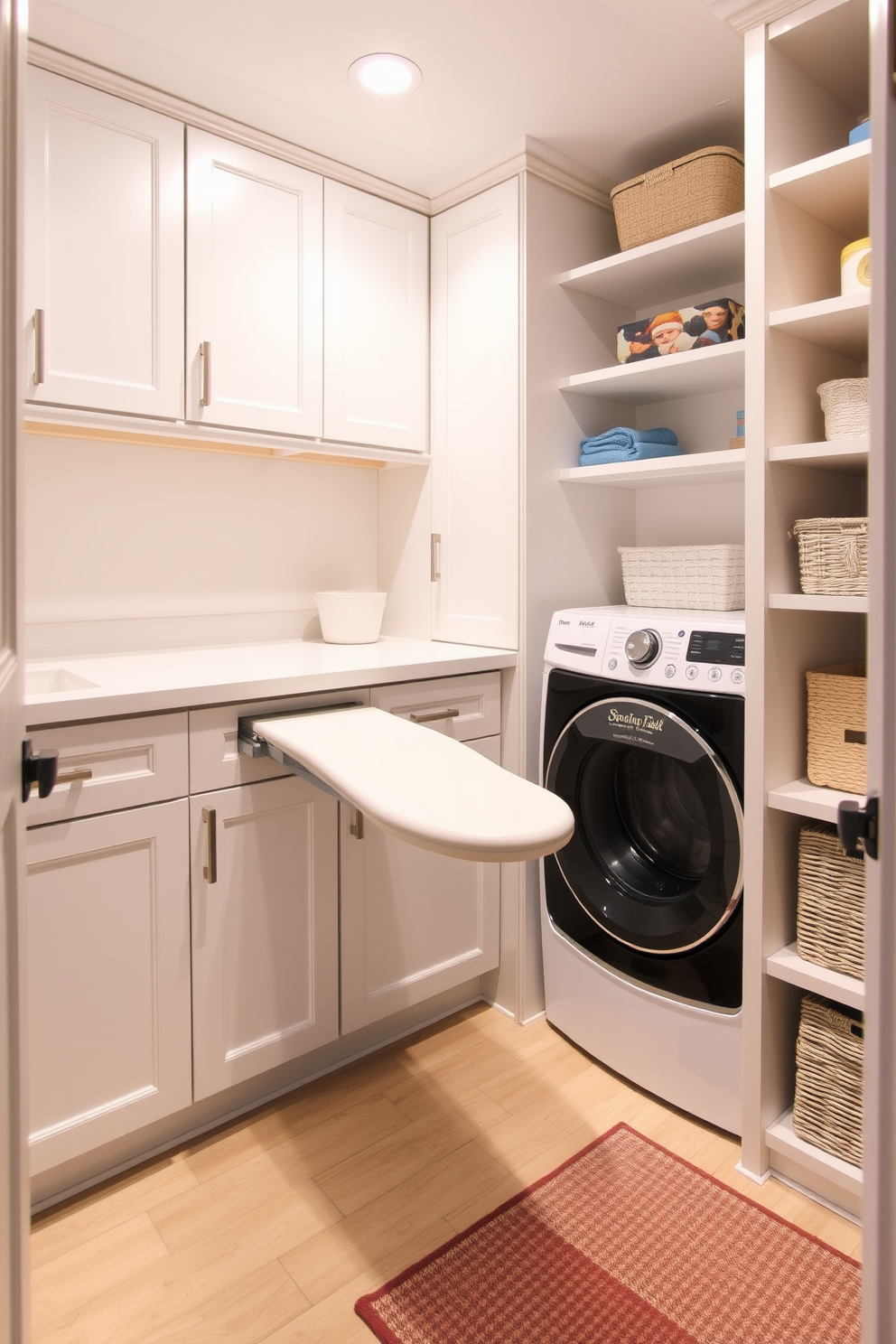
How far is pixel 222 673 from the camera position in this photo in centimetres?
188

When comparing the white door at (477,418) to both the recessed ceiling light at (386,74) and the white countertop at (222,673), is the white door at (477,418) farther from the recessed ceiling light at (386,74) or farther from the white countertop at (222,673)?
the recessed ceiling light at (386,74)

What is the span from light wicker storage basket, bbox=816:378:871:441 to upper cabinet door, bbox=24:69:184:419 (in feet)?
4.86

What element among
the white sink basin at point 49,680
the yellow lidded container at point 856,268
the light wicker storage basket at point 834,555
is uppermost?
the yellow lidded container at point 856,268

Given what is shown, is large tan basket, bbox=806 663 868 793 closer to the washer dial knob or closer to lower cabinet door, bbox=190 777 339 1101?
the washer dial knob

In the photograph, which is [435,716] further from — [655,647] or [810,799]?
[810,799]

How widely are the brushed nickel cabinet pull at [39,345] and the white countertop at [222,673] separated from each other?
0.67m

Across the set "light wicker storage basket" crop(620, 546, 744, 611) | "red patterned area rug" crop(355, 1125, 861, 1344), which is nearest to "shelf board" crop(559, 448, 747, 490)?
"light wicker storage basket" crop(620, 546, 744, 611)

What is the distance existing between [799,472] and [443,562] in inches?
42.7

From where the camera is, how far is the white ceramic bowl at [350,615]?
7.99 feet

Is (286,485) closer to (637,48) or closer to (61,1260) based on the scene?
(637,48)

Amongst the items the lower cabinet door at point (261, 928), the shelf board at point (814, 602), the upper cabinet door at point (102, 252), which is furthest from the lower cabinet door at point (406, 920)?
the upper cabinet door at point (102, 252)

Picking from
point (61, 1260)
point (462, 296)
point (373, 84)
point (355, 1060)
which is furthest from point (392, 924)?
point (373, 84)

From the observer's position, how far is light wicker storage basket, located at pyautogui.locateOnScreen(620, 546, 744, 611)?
2064 millimetres

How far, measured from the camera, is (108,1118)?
162 cm
